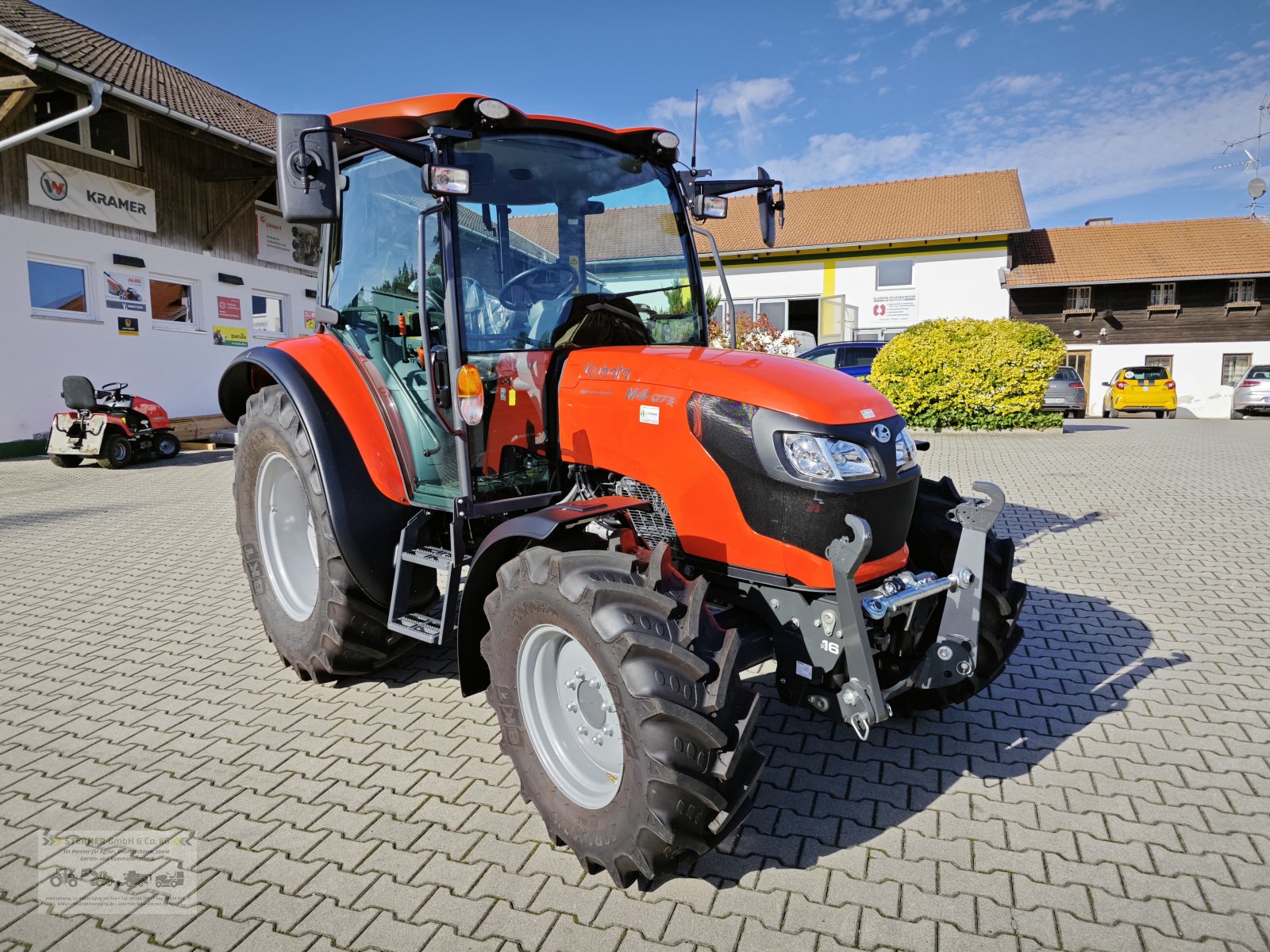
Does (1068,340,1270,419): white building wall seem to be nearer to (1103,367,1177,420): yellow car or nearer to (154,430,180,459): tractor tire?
(1103,367,1177,420): yellow car

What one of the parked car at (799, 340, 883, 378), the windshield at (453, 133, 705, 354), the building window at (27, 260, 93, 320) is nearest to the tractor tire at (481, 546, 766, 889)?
the windshield at (453, 133, 705, 354)

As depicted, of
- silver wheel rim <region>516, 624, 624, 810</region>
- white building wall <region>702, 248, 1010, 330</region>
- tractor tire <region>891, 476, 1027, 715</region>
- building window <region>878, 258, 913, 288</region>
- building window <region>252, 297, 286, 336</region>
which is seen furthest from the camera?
building window <region>878, 258, 913, 288</region>

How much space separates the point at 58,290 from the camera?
1270 centimetres

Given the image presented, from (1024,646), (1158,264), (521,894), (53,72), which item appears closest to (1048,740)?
(1024,646)

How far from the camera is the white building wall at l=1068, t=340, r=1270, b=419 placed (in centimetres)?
2814

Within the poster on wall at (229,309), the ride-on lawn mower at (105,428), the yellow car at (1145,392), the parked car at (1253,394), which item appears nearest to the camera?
the ride-on lawn mower at (105,428)

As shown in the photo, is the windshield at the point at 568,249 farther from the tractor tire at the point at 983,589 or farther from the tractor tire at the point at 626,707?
the tractor tire at the point at 983,589

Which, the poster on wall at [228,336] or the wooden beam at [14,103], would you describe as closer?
the wooden beam at [14,103]

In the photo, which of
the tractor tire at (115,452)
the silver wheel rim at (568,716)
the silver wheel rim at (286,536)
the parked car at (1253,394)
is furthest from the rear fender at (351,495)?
the parked car at (1253,394)

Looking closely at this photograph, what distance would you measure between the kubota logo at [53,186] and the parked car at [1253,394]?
25.5m

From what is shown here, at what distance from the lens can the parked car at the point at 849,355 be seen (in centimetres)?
1609

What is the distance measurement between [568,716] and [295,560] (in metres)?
2.19

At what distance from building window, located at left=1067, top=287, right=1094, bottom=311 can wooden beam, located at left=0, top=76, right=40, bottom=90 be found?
1183 inches

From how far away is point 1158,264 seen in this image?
2902cm
